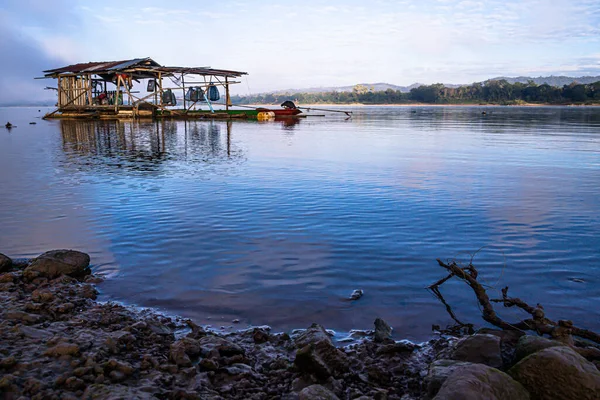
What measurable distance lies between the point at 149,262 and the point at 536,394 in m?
6.29

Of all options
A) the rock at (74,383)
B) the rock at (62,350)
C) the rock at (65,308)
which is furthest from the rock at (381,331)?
the rock at (65,308)

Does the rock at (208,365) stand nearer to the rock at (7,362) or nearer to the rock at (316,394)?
the rock at (316,394)

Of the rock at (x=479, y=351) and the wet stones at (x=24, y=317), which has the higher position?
the wet stones at (x=24, y=317)

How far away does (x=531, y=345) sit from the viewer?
4.60 metres

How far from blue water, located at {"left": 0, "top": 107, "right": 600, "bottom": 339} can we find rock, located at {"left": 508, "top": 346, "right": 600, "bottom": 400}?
172cm

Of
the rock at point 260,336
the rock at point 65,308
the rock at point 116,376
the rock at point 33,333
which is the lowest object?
the rock at point 260,336

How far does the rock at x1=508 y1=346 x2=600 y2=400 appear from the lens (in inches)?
149

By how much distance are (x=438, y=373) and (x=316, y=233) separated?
5.59 m

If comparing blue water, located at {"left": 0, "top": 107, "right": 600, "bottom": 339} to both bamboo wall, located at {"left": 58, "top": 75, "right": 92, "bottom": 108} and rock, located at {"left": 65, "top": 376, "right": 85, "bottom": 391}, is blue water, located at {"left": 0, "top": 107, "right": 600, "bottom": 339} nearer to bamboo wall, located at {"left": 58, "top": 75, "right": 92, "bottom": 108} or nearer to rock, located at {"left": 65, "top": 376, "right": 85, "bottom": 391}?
rock, located at {"left": 65, "top": 376, "right": 85, "bottom": 391}

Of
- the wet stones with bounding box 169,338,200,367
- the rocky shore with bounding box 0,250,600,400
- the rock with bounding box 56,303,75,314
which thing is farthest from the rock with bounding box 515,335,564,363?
the rock with bounding box 56,303,75,314

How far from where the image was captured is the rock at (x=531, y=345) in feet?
14.8

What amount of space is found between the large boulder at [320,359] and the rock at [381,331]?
701 millimetres

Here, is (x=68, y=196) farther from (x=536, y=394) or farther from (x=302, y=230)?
(x=536, y=394)

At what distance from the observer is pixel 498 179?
1636cm
